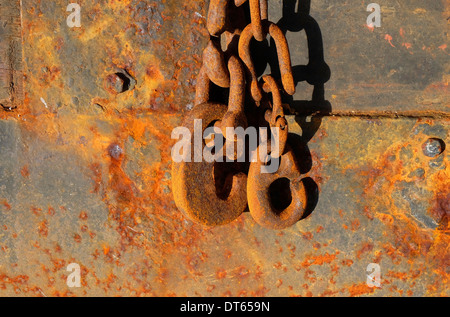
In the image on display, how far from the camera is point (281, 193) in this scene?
A: 121 cm

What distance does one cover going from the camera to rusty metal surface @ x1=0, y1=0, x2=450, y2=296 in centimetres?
118

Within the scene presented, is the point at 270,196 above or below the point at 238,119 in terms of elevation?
below

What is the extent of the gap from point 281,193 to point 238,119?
36 centimetres

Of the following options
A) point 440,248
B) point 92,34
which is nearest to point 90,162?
point 92,34

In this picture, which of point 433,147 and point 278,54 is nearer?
point 278,54

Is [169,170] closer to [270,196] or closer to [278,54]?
[270,196]

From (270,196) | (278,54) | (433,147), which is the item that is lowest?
(270,196)

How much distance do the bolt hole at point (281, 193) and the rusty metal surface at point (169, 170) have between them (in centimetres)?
7

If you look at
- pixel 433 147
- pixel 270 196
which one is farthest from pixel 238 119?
pixel 433 147

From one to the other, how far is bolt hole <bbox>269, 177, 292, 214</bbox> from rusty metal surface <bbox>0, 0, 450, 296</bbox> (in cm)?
7

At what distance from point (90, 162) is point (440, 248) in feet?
3.80

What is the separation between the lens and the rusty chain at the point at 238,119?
968 millimetres

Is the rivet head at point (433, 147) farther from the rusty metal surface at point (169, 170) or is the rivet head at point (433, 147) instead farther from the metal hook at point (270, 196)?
the metal hook at point (270, 196)

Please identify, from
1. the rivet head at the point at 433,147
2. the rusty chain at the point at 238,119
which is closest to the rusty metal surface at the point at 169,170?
the rivet head at the point at 433,147
